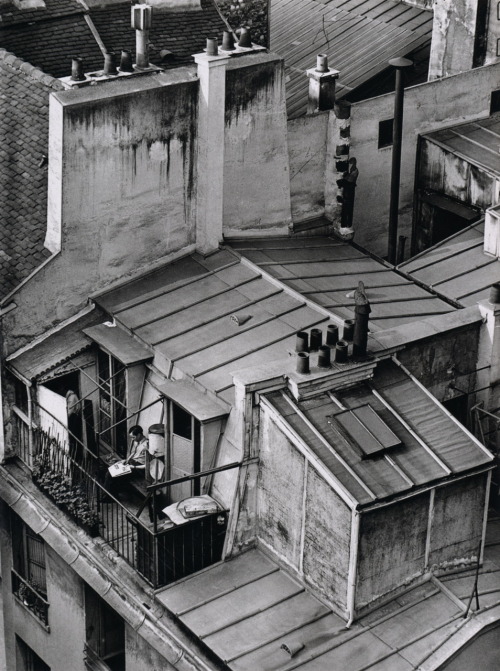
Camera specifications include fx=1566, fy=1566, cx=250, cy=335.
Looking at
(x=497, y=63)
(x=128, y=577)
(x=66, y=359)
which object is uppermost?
(x=497, y=63)

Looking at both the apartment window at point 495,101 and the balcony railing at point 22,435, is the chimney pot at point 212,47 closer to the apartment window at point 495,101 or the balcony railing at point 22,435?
the balcony railing at point 22,435

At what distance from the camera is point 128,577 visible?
3678 cm

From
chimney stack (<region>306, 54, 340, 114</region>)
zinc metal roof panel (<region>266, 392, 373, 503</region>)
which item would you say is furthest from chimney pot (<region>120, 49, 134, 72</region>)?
zinc metal roof panel (<region>266, 392, 373, 503</region>)

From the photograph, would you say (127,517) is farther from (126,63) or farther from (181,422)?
(126,63)

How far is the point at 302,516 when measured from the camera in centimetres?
3475

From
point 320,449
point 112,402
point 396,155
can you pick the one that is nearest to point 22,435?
point 112,402

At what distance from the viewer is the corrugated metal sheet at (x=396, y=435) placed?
3388 cm

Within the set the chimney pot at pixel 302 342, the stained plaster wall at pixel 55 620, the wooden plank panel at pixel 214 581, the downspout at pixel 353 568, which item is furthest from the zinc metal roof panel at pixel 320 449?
the stained plaster wall at pixel 55 620

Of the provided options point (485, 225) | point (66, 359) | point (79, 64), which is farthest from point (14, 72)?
point (485, 225)

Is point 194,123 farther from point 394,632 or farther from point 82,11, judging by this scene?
point 394,632

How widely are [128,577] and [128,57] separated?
13112 millimetres

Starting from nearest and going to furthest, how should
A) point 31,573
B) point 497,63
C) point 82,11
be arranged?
point 31,573 → point 82,11 → point 497,63

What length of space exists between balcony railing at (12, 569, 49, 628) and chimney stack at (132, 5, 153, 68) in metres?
14.0

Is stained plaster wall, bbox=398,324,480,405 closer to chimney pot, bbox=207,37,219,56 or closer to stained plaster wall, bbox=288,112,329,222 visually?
stained plaster wall, bbox=288,112,329,222
